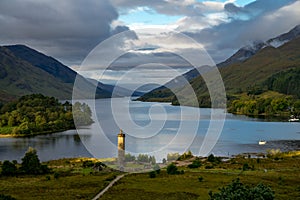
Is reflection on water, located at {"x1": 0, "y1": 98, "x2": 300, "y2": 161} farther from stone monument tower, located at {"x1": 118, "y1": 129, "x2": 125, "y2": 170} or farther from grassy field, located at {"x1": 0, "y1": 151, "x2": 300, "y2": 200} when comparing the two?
grassy field, located at {"x1": 0, "y1": 151, "x2": 300, "y2": 200}

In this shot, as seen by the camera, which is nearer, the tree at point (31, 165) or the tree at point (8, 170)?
the tree at point (8, 170)

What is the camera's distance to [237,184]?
1207 inches

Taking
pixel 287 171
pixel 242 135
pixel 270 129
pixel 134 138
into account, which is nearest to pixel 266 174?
pixel 287 171

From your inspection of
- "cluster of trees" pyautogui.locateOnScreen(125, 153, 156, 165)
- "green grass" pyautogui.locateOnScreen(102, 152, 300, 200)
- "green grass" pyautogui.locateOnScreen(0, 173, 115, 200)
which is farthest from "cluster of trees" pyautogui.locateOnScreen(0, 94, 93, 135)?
"green grass" pyautogui.locateOnScreen(102, 152, 300, 200)

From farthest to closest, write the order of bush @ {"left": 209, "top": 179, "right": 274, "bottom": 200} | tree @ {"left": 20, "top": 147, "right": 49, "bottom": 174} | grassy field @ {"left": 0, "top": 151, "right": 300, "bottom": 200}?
tree @ {"left": 20, "top": 147, "right": 49, "bottom": 174} < grassy field @ {"left": 0, "top": 151, "right": 300, "bottom": 200} < bush @ {"left": 209, "top": 179, "right": 274, "bottom": 200}

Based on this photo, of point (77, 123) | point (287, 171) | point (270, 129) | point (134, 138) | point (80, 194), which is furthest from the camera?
point (77, 123)

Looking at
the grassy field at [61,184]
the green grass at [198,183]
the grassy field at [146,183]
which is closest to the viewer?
the green grass at [198,183]

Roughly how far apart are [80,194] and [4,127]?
13138cm

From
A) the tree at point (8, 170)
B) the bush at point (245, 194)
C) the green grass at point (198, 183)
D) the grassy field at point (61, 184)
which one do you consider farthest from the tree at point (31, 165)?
the bush at point (245, 194)

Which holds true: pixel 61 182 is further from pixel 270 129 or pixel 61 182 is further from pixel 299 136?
pixel 270 129

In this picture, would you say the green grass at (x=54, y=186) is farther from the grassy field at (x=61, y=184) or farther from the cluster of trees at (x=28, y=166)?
the cluster of trees at (x=28, y=166)

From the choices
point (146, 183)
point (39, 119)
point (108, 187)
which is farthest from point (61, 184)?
point (39, 119)

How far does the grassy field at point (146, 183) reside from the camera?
4769cm

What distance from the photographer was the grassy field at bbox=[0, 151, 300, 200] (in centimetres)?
4769
